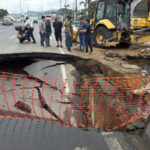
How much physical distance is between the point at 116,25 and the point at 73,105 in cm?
679

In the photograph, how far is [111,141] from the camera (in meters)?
2.52

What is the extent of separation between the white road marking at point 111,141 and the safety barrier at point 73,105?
1.18 ft

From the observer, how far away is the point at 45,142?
8.30 ft

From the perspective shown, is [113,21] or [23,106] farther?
[113,21]

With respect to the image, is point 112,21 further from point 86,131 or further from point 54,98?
point 86,131

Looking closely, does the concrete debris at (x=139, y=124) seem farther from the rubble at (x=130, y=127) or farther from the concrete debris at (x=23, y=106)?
the concrete debris at (x=23, y=106)

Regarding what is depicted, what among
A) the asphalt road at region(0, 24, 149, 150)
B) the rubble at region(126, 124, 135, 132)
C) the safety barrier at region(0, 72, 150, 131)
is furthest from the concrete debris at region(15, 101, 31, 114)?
the rubble at region(126, 124, 135, 132)

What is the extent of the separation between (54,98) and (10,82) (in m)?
1.74

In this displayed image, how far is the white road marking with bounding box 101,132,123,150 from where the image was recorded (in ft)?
7.80

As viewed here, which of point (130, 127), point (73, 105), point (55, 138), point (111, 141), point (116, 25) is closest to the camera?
point (111, 141)

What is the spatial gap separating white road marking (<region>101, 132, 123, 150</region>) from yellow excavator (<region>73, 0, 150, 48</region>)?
24.2 feet

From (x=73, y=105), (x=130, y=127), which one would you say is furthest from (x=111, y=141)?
(x=73, y=105)

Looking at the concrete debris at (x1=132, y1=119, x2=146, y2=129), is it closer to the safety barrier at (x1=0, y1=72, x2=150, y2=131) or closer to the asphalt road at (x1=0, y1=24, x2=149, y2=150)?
the safety barrier at (x1=0, y1=72, x2=150, y2=131)

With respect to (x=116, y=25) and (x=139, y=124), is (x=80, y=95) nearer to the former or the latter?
(x=139, y=124)
